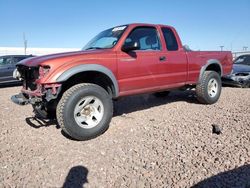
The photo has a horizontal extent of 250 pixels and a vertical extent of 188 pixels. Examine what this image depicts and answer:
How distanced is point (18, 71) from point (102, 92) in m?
1.79

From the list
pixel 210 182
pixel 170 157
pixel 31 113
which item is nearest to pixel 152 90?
pixel 170 157

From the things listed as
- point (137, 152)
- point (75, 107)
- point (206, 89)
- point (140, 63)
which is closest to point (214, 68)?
point (206, 89)

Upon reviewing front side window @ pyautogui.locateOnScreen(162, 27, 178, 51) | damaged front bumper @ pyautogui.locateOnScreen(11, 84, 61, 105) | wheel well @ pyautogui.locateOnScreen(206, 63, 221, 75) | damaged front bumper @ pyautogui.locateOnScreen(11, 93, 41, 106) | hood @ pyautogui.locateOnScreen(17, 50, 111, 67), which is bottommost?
damaged front bumper @ pyautogui.locateOnScreen(11, 93, 41, 106)

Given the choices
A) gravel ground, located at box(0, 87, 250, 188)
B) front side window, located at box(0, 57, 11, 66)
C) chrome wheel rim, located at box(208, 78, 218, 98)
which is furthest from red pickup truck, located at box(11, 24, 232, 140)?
front side window, located at box(0, 57, 11, 66)

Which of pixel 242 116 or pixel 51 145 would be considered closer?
pixel 51 145

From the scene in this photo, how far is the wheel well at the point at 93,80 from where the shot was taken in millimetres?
4262

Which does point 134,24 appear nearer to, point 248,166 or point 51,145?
point 51,145

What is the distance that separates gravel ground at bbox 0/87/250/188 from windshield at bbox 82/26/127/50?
5.09ft

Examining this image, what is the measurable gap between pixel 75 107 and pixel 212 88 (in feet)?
13.0

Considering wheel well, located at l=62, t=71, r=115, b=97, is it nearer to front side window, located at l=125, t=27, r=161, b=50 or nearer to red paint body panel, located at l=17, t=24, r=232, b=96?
red paint body panel, located at l=17, t=24, r=232, b=96

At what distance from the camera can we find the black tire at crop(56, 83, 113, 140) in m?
3.86

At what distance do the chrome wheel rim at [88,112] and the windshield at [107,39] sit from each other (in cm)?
116

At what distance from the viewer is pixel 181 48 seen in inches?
224

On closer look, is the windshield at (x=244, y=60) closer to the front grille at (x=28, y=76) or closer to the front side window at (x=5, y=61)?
the front grille at (x=28, y=76)
